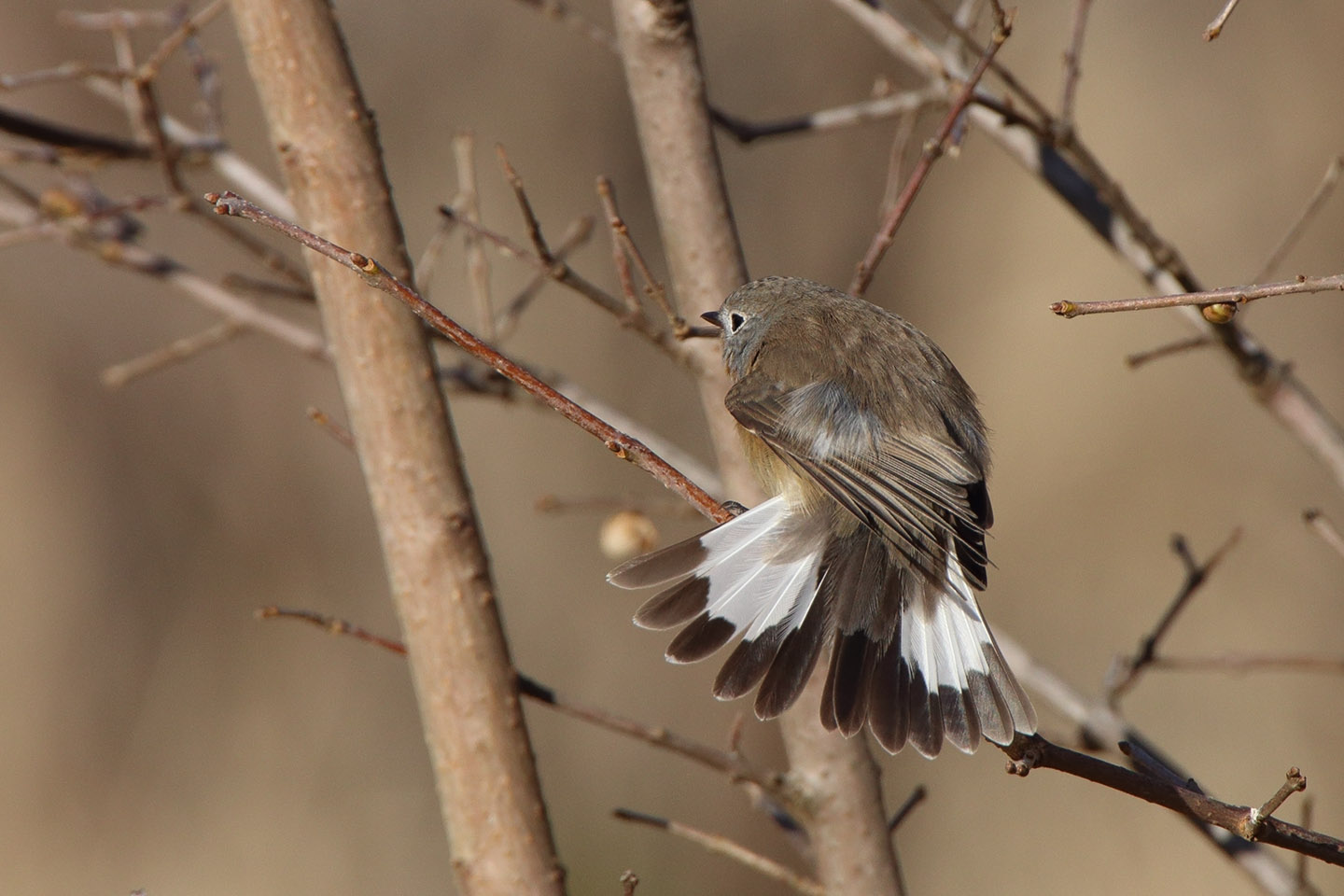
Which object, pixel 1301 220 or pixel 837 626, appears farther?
pixel 1301 220

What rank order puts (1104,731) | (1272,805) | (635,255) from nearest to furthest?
1. (1272,805)
2. (635,255)
3. (1104,731)

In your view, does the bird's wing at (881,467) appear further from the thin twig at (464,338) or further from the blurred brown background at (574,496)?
the blurred brown background at (574,496)

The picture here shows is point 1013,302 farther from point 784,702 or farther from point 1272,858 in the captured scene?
point 784,702

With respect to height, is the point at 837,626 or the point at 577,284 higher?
the point at 577,284

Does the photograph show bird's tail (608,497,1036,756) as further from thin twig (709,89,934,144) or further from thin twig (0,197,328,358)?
thin twig (0,197,328,358)

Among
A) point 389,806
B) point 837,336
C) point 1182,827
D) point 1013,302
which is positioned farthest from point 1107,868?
point 837,336

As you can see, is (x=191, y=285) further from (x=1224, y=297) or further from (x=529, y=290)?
(x=1224, y=297)

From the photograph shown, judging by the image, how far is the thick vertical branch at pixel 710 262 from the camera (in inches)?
86.5

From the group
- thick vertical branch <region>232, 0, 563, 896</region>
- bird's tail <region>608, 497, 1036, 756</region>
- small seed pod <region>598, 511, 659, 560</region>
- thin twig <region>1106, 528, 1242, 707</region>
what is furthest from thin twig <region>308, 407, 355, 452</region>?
thin twig <region>1106, 528, 1242, 707</region>

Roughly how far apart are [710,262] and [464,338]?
Answer: 981 millimetres

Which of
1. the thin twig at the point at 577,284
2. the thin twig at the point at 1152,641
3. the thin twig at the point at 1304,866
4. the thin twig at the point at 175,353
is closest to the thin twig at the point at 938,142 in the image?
the thin twig at the point at 577,284

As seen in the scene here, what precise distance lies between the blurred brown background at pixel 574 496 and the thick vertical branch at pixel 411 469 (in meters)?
4.41

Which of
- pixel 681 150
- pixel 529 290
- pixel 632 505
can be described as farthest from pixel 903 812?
pixel 529 290

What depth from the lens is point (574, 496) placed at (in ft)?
22.2
